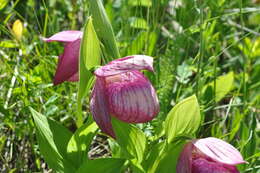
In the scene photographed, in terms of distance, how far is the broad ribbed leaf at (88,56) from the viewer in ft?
3.86

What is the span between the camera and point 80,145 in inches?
51.9

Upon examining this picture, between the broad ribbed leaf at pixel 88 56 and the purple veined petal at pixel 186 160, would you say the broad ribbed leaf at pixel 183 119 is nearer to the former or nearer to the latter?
the purple veined petal at pixel 186 160

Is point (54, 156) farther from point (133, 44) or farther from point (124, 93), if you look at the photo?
point (133, 44)

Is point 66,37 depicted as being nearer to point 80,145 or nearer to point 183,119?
point 80,145

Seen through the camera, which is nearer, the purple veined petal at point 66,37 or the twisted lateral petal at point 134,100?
the twisted lateral petal at point 134,100

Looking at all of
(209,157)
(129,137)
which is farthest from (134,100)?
(209,157)

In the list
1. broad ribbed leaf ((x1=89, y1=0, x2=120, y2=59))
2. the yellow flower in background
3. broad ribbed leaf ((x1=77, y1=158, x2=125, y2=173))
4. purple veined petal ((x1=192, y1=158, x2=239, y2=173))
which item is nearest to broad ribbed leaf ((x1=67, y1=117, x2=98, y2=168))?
broad ribbed leaf ((x1=77, y1=158, x2=125, y2=173))

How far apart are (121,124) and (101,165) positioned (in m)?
0.14

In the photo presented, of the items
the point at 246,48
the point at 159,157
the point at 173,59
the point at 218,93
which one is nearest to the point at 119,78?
the point at 159,157

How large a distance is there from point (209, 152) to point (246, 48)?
105 cm

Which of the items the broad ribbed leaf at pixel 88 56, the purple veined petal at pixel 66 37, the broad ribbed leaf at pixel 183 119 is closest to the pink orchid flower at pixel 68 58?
the purple veined petal at pixel 66 37

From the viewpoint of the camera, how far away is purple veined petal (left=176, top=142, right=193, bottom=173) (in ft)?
3.73

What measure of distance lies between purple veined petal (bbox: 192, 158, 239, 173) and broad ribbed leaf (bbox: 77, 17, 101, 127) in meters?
0.39

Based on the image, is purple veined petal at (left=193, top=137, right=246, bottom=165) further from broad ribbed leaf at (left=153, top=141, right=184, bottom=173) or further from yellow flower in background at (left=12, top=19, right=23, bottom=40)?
yellow flower in background at (left=12, top=19, right=23, bottom=40)
